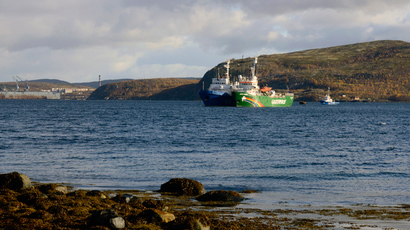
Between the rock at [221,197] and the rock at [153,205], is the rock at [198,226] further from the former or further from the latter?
the rock at [221,197]

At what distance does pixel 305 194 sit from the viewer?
57.4 feet

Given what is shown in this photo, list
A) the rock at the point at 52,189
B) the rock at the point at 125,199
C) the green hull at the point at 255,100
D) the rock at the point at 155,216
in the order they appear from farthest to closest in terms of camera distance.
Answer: the green hull at the point at 255,100 < the rock at the point at 52,189 < the rock at the point at 125,199 < the rock at the point at 155,216

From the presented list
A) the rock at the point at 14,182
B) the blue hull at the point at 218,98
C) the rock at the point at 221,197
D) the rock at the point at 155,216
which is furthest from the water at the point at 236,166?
the blue hull at the point at 218,98

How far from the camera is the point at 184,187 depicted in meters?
17.2

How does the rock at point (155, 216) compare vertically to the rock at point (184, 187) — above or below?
above

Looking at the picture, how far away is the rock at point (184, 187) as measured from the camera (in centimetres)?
1708

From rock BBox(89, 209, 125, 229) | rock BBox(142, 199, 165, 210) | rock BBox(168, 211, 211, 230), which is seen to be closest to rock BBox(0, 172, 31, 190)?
rock BBox(142, 199, 165, 210)


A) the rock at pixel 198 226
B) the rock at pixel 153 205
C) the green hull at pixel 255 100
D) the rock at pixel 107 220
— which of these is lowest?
the rock at pixel 153 205

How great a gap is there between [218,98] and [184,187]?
115238 mm

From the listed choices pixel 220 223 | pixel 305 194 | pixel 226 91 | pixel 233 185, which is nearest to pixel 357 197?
pixel 305 194

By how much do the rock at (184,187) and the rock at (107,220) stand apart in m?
6.40

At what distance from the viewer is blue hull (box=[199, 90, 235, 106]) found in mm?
130625

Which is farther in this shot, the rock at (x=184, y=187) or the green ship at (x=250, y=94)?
the green ship at (x=250, y=94)

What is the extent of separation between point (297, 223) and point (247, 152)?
1879 cm
